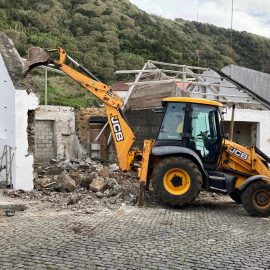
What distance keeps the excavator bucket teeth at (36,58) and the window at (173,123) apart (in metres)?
3.89

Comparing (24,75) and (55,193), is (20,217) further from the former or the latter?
(24,75)

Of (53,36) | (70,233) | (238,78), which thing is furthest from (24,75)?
(53,36)

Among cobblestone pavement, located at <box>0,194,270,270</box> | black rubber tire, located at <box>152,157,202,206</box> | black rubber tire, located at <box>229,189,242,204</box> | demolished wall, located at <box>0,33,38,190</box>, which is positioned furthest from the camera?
demolished wall, located at <box>0,33,38,190</box>

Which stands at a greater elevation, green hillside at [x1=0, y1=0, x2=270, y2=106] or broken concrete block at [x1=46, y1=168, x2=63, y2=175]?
green hillside at [x1=0, y1=0, x2=270, y2=106]

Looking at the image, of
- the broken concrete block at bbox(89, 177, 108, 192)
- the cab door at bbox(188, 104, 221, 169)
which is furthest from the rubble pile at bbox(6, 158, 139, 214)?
the cab door at bbox(188, 104, 221, 169)

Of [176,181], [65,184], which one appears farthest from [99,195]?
[176,181]

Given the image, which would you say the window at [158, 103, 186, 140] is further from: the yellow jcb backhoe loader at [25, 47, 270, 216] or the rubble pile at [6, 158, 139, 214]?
the rubble pile at [6, 158, 139, 214]

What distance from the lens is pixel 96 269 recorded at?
256 inches

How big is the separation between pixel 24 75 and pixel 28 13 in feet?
124

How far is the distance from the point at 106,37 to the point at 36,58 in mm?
39051

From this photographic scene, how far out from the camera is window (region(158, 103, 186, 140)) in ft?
38.0

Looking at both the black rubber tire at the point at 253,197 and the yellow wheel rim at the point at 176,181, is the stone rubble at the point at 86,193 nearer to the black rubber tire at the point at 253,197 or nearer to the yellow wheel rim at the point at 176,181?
the yellow wheel rim at the point at 176,181

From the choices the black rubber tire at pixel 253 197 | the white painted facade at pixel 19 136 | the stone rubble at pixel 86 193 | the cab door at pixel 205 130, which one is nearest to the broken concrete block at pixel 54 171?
the stone rubble at pixel 86 193

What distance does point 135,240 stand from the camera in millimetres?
8102
